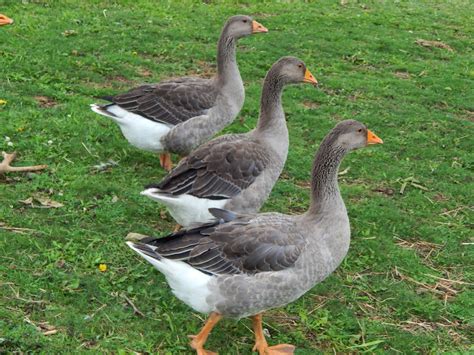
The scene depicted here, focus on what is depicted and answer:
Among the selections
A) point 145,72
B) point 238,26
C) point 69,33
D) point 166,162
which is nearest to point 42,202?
point 166,162

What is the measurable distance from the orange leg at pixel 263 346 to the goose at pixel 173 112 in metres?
2.78

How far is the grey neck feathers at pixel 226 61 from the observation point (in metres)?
7.42

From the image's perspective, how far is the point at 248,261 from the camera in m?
4.62

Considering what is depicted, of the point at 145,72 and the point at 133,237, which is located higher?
the point at 145,72

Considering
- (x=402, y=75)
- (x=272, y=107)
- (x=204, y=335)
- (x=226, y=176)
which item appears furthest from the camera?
(x=402, y=75)

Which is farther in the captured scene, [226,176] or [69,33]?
[69,33]

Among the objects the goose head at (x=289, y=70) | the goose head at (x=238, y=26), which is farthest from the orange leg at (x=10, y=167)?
the goose head at (x=238, y=26)

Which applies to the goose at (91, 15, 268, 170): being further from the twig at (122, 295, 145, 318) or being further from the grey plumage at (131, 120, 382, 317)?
the twig at (122, 295, 145, 318)

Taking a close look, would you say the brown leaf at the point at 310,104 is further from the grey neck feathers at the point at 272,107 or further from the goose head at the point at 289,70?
the grey neck feathers at the point at 272,107

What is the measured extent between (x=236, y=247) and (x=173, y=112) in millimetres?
2751

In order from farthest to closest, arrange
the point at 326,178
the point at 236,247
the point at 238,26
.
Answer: the point at 238,26 → the point at 326,178 → the point at 236,247

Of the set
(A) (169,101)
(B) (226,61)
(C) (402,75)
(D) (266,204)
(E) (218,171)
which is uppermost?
(B) (226,61)

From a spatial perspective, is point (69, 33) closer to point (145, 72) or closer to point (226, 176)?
point (145, 72)

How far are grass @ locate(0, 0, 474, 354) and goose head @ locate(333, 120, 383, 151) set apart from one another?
1.32 metres
